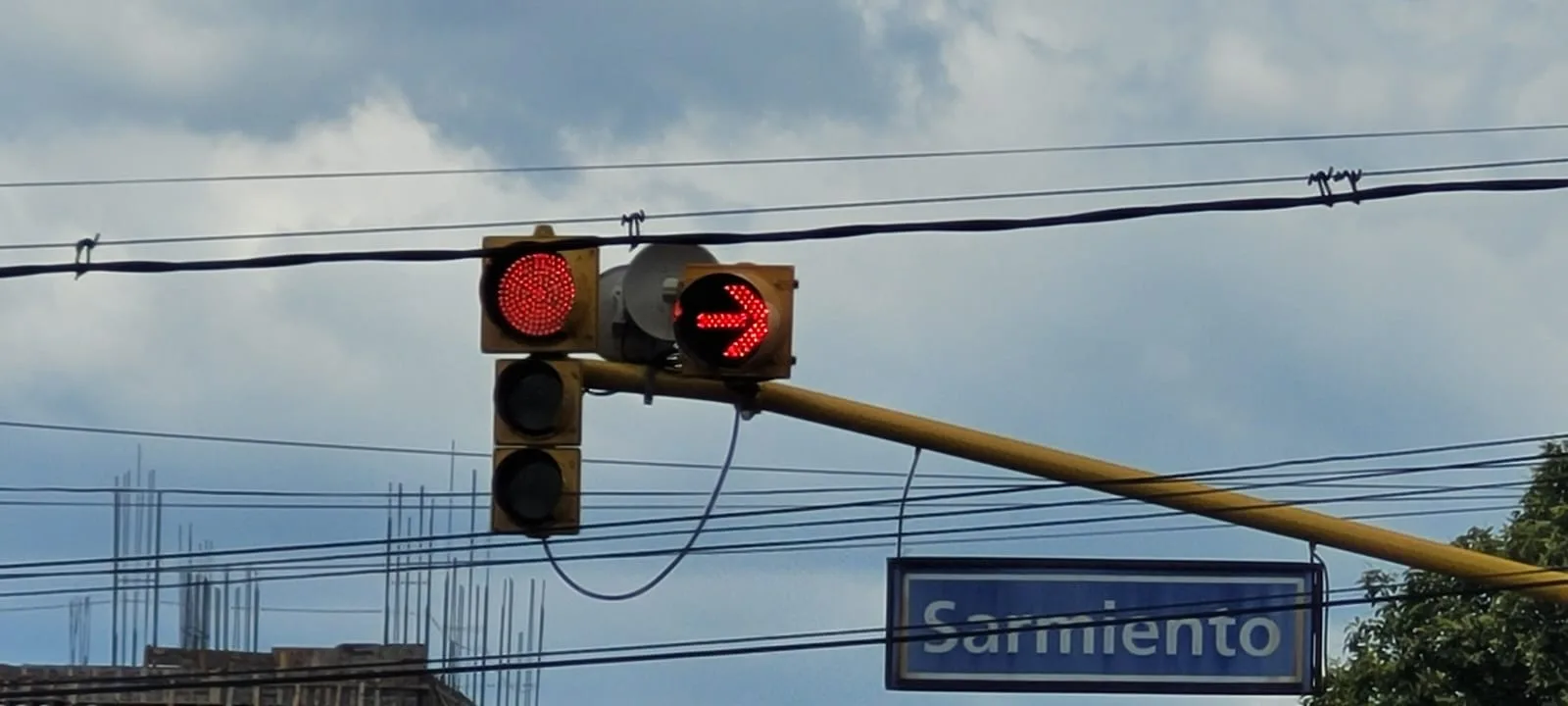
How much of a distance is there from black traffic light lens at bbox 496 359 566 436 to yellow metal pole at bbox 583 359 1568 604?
175mm

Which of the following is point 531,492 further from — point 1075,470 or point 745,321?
point 1075,470

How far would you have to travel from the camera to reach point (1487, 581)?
10648mm

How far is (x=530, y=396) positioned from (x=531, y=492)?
38 centimetres

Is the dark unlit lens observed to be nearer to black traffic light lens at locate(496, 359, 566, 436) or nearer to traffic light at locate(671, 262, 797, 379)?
black traffic light lens at locate(496, 359, 566, 436)

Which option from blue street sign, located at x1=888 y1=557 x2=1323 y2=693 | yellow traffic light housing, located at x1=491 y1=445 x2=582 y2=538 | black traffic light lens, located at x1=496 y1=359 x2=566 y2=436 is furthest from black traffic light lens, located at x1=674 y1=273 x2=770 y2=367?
blue street sign, located at x1=888 y1=557 x2=1323 y2=693

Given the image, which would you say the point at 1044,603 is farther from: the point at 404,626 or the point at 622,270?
the point at 404,626

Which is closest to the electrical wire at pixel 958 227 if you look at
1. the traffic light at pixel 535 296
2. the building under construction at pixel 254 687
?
the traffic light at pixel 535 296

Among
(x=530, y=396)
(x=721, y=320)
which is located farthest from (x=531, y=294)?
(x=721, y=320)

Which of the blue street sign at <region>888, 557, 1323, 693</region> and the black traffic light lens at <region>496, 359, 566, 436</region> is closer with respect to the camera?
the black traffic light lens at <region>496, 359, 566, 436</region>

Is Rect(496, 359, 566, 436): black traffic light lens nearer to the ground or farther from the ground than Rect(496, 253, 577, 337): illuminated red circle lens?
nearer to the ground

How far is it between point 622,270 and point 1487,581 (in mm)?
4097

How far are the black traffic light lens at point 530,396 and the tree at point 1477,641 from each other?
23.3 m

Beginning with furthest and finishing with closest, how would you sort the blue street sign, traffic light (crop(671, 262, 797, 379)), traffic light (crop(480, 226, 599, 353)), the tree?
1. the tree
2. the blue street sign
3. traffic light (crop(480, 226, 599, 353))
4. traffic light (crop(671, 262, 797, 379))

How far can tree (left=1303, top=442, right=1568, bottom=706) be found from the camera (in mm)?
31641
